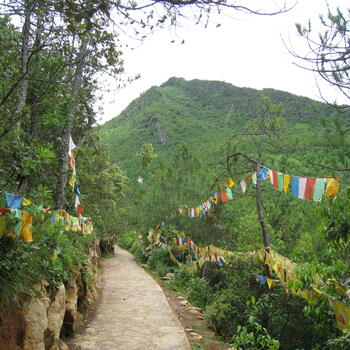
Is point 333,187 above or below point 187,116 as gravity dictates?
below

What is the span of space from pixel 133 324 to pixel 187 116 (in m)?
51.1

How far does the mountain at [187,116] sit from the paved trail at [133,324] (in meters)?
25.4

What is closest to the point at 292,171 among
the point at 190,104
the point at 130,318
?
the point at 130,318

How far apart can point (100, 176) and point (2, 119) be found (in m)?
9.35

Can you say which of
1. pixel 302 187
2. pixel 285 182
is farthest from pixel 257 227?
pixel 302 187

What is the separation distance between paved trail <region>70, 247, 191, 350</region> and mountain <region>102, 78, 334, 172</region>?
2538 cm

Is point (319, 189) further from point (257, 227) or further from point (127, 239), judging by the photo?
point (127, 239)

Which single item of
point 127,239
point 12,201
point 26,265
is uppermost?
point 12,201

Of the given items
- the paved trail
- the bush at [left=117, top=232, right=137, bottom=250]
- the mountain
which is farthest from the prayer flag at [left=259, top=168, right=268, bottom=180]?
the mountain

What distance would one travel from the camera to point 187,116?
5591 cm

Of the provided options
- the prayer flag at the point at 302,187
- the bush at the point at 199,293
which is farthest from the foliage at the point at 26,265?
the bush at the point at 199,293

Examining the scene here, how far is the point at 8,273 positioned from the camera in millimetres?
3473

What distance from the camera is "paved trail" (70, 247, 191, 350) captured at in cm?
551

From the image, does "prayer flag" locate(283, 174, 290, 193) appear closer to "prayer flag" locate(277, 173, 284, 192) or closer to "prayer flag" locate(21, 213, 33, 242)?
"prayer flag" locate(277, 173, 284, 192)
